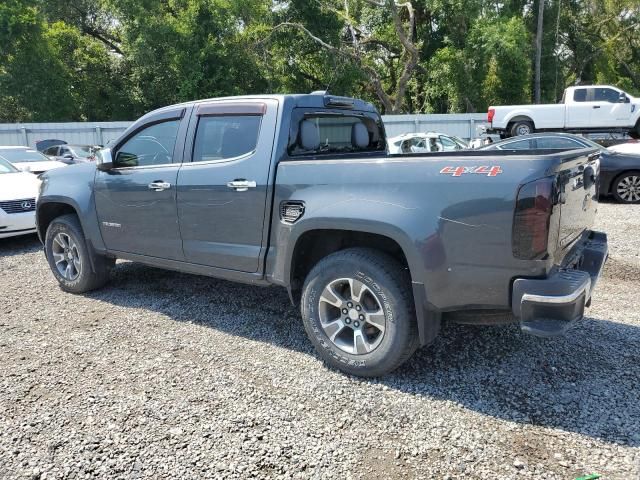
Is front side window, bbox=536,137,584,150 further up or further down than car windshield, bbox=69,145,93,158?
further down

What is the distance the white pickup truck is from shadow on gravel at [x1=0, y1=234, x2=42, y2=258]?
51.2 feet

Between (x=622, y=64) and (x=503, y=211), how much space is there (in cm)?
3959

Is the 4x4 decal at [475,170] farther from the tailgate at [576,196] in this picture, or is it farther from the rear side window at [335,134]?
the rear side window at [335,134]

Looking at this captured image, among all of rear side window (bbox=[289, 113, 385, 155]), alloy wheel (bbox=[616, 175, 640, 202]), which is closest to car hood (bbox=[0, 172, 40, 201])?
rear side window (bbox=[289, 113, 385, 155])

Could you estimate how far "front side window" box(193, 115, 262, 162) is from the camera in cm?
407

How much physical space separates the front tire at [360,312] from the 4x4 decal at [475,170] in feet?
2.37

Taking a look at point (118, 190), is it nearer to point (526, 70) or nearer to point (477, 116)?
point (477, 116)

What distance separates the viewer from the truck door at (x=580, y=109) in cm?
1823

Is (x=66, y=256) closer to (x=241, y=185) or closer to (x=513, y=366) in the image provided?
(x=241, y=185)

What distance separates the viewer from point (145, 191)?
4.64m

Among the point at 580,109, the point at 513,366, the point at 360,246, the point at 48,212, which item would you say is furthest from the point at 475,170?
the point at 580,109

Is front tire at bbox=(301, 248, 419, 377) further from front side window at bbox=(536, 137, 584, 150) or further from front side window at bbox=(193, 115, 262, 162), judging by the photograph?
front side window at bbox=(536, 137, 584, 150)

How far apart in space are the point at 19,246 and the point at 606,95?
18596 mm

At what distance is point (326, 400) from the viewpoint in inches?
131
